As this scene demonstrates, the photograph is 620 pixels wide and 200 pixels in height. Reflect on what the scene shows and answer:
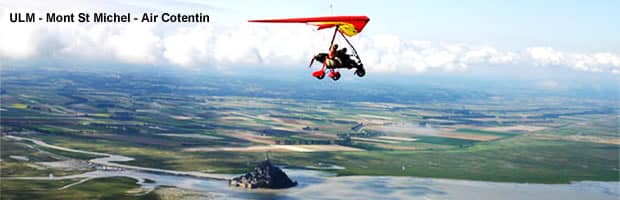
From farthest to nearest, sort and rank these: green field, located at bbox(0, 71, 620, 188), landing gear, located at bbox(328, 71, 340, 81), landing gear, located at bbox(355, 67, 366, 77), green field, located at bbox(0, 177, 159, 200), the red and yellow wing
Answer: green field, located at bbox(0, 71, 620, 188)
green field, located at bbox(0, 177, 159, 200)
landing gear, located at bbox(328, 71, 340, 81)
landing gear, located at bbox(355, 67, 366, 77)
the red and yellow wing

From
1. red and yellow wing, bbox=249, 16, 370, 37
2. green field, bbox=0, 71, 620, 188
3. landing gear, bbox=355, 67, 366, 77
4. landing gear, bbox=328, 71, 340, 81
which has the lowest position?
green field, bbox=0, 71, 620, 188

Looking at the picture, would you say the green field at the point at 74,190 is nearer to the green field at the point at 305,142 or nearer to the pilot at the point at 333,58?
the green field at the point at 305,142

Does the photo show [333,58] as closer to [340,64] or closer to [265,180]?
[340,64]

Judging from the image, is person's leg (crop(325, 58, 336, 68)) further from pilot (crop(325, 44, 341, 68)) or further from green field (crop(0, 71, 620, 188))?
green field (crop(0, 71, 620, 188))

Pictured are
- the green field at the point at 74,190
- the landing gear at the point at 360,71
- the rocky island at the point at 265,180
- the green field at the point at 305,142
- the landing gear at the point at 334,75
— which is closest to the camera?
the landing gear at the point at 360,71

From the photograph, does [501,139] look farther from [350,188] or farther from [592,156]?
[350,188]

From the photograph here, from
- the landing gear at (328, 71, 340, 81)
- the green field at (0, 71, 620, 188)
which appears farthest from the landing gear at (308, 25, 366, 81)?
the green field at (0, 71, 620, 188)

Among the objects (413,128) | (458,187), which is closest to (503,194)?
(458,187)

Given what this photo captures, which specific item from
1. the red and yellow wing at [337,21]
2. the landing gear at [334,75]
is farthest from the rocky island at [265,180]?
the red and yellow wing at [337,21]
